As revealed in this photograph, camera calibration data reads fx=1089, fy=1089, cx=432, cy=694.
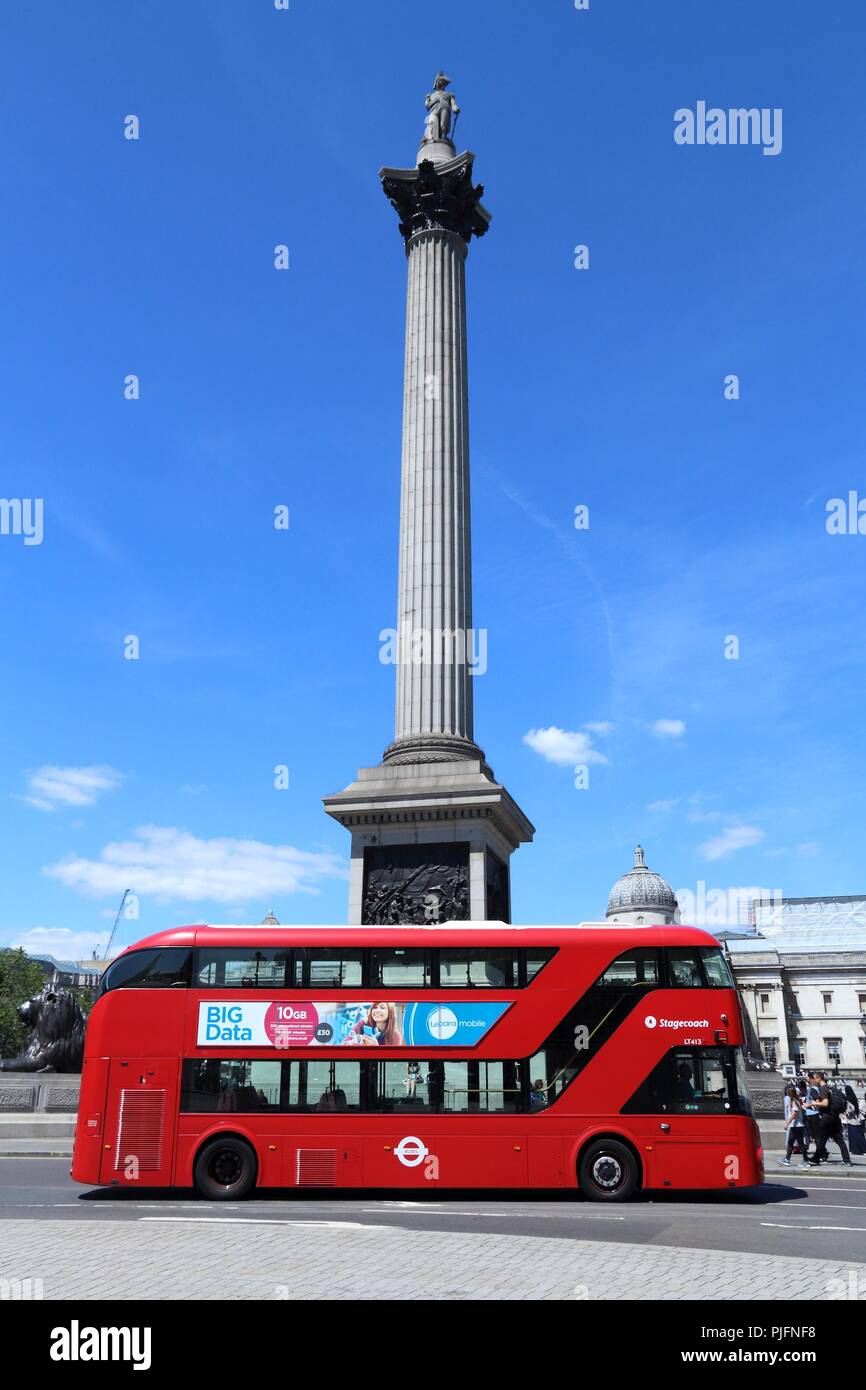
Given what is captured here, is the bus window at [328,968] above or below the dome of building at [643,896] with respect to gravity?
below

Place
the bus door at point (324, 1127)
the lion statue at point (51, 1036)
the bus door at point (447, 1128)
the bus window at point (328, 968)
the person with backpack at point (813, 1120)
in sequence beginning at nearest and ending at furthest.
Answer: the bus door at point (447, 1128)
the bus door at point (324, 1127)
the bus window at point (328, 968)
the person with backpack at point (813, 1120)
the lion statue at point (51, 1036)

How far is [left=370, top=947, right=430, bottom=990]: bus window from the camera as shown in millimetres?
15484

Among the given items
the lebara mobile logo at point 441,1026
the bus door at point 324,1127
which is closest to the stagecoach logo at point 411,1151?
the bus door at point 324,1127

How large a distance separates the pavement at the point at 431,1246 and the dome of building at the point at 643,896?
4697 inches

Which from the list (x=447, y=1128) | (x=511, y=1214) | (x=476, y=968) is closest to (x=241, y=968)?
(x=476, y=968)

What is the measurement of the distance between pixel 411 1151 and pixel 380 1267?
5.64 metres

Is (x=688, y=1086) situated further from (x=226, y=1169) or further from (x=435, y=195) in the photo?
(x=435, y=195)

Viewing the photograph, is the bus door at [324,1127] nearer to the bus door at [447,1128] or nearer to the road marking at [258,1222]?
the bus door at [447,1128]

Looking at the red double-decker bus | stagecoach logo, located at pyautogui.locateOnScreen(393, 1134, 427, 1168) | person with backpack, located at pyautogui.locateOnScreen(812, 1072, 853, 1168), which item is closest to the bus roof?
the red double-decker bus

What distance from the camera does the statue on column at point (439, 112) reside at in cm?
3675

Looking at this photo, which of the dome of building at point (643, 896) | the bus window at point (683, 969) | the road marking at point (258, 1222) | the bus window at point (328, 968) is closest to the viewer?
the road marking at point (258, 1222)
